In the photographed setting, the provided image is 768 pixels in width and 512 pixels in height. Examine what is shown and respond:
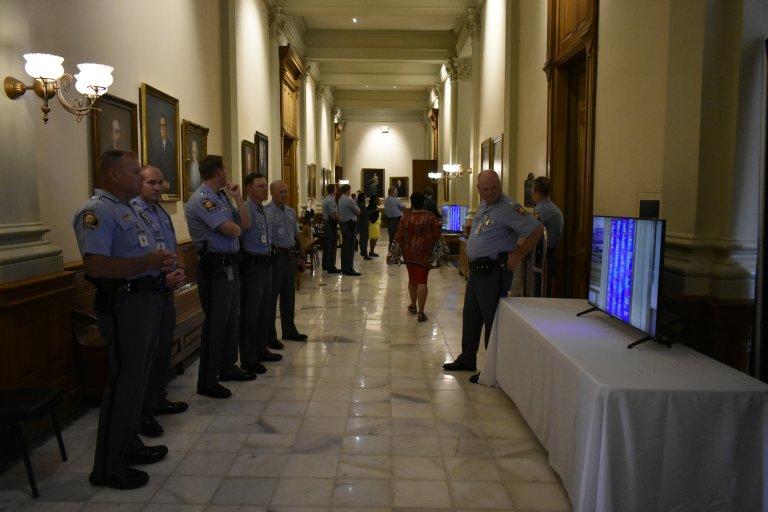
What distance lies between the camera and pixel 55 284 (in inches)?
155

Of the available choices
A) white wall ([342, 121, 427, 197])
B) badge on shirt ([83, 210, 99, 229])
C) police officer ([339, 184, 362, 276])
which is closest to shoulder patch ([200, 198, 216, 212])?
badge on shirt ([83, 210, 99, 229])

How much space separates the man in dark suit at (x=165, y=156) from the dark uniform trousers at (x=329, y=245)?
18.6 feet

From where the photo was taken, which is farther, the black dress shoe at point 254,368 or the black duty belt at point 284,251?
the black duty belt at point 284,251

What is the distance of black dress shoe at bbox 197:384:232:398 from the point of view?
468cm

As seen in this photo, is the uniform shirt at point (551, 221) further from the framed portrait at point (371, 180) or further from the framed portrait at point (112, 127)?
the framed portrait at point (371, 180)

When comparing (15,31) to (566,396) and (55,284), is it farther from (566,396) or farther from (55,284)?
(566,396)

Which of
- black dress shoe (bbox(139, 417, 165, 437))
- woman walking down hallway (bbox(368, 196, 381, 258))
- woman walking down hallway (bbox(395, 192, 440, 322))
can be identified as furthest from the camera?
woman walking down hallway (bbox(368, 196, 381, 258))

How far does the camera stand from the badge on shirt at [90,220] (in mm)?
3055

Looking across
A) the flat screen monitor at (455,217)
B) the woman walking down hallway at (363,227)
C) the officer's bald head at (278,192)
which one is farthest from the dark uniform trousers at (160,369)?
the woman walking down hallway at (363,227)

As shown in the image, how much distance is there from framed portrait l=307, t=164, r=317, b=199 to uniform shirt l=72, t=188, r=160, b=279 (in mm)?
13090

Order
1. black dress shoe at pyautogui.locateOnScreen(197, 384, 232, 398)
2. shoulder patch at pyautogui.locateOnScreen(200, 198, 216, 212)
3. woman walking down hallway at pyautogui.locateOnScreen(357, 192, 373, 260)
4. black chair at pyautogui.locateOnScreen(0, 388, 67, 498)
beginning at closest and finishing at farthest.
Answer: black chair at pyautogui.locateOnScreen(0, 388, 67, 498) → shoulder patch at pyautogui.locateOnScreen(200, 198, 216, 212) → black dress shoe at pyautogui.locateOnScreen(197, 384, 232, 398) → woman walking down hallway at pyautogui.locateOnScreen(357, 192, 373, 260)

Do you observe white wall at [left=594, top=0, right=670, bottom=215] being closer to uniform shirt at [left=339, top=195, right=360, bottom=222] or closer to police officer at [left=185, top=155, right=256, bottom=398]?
police officer at [left=185, top=155, right=256, bottom=398]

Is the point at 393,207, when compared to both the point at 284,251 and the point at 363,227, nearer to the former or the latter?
the point at 363,227

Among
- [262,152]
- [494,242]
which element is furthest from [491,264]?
[262,152]
